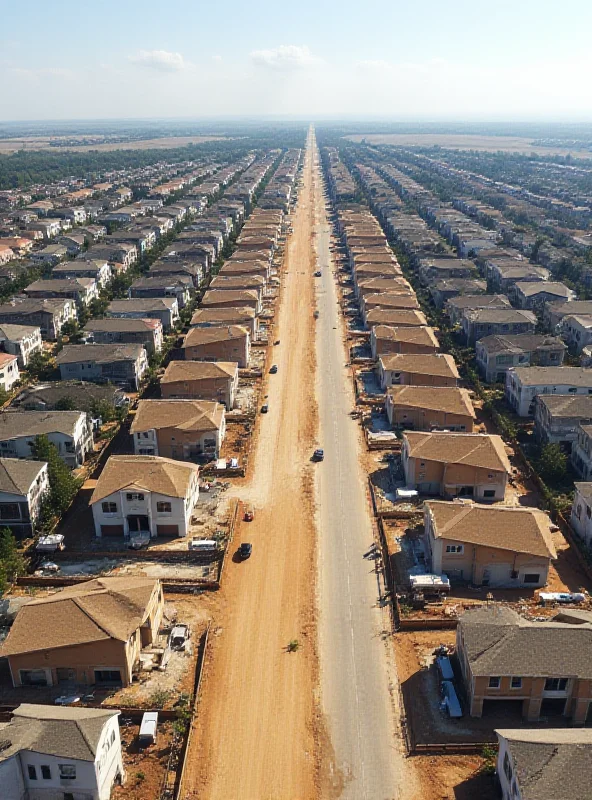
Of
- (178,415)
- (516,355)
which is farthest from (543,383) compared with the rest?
(178,415)

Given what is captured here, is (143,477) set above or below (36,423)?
below

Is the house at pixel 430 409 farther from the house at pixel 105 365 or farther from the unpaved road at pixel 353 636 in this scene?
the house at pixel 105 365

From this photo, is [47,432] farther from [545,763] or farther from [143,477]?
[545,763]

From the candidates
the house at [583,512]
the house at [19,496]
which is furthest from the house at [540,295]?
the house at [19,496]

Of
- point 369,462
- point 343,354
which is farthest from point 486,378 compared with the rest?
point 369,462

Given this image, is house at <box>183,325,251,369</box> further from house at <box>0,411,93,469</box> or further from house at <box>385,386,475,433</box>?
house at <box>0,411,93,469</box>
